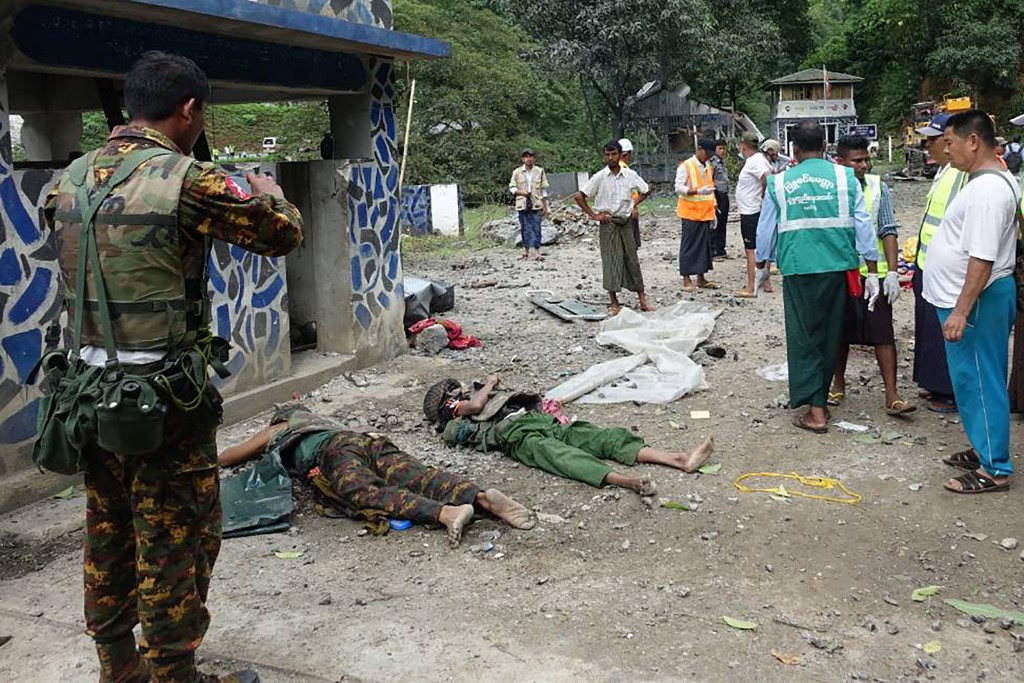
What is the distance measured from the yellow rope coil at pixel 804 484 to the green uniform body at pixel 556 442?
640mm

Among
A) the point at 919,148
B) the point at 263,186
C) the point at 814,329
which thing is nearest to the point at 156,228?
the point at 263,186

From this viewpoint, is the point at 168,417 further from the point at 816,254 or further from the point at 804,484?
the point at 816,254

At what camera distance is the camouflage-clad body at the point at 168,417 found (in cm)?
270

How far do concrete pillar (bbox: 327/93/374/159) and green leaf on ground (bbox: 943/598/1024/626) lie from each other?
5.79m

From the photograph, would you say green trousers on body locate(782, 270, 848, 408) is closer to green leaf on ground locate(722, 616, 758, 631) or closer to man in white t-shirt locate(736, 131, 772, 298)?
green leaf on ground locate(722, 616, 758, 631)

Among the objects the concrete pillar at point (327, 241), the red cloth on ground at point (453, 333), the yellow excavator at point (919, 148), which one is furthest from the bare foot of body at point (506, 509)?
the yellow excavator at point (919, 148)

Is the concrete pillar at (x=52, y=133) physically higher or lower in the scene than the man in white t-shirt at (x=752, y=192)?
higher

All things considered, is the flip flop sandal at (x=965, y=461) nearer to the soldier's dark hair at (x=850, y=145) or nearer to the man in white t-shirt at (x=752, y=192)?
the soldier's dark hair at (x=850, y=145)

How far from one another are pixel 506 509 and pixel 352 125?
4.50 meters

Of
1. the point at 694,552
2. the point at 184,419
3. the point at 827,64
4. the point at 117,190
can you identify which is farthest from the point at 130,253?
the point at 827,64

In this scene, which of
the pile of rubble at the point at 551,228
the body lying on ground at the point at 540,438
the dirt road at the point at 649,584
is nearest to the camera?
the dirt road at the point at 649,584

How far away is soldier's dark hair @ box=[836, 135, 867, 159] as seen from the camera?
604cm

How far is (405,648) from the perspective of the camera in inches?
134

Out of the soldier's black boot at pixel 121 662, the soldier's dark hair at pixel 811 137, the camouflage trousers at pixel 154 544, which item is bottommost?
the soldier's black boot at pixel 121 662
